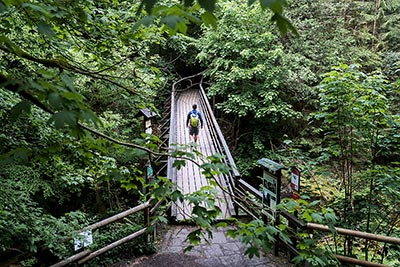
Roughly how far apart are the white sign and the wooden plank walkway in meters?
1.22

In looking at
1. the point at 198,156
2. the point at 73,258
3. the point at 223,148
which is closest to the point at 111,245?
the point at 73,258

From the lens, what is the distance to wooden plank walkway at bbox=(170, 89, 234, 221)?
226 inches

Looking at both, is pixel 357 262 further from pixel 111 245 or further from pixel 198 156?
pixel 111 245

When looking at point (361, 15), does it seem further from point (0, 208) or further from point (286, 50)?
point (0, 208)

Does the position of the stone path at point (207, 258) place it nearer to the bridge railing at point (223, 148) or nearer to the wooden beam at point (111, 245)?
the wooden beam at point (111, 245)

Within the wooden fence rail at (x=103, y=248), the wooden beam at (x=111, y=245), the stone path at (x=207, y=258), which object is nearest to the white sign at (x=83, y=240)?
the wooden fence rail at (x=103, y=248)

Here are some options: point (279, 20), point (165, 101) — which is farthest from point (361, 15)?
point (279, 20)

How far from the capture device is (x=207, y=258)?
4.48 meters

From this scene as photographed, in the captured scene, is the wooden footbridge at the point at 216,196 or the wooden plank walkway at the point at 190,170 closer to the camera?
the wooden footbridge at the point at 216,196

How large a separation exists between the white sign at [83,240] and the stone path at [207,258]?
994mm

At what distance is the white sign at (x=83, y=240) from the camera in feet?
11.7

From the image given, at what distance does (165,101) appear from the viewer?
14.6 m

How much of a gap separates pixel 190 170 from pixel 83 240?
439 centimetres

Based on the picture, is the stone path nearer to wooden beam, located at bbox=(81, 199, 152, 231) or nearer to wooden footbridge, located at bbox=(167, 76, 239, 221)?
wooden footbridge, located at bbox=(167, 76, 239, 221)
